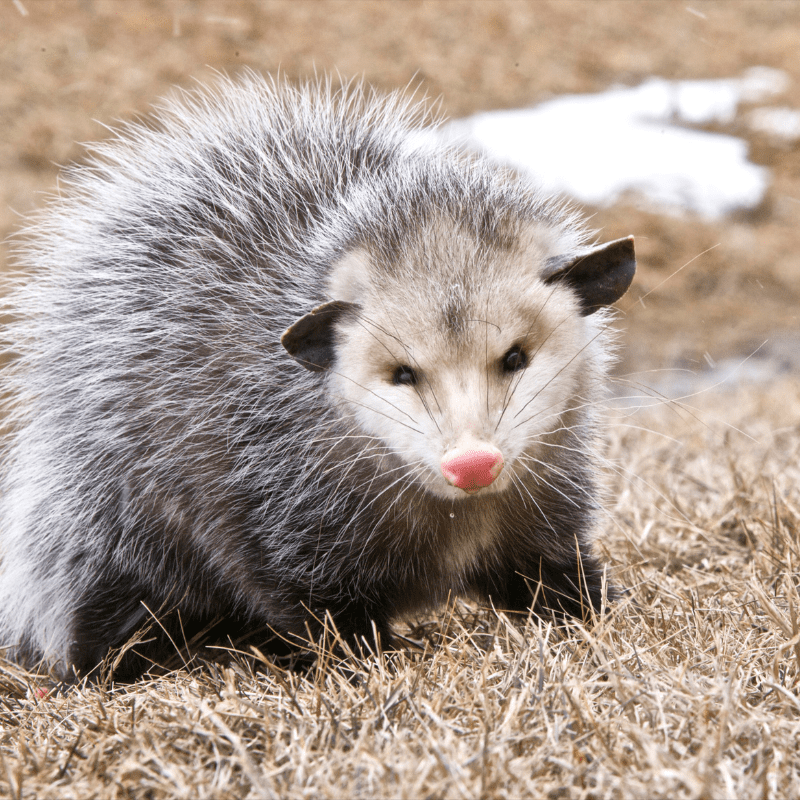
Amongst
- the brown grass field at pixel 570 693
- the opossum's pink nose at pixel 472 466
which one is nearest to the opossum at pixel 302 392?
the opossum's pink nose at pixel 472 466

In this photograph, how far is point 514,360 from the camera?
5.76 feet

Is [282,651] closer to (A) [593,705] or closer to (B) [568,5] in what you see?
(A) [593,705]

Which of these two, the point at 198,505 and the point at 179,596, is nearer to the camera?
the point at 198,505

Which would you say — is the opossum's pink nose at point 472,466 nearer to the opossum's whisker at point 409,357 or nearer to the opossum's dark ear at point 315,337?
the opossum's whisker at point 409,357

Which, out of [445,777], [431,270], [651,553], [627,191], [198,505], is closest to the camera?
[445,777]

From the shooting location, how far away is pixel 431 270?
179 centimetres

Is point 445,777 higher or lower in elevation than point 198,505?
lower

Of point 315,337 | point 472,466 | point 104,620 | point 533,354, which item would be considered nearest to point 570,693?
point 472,466

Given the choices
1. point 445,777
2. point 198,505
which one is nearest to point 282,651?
point 198,505

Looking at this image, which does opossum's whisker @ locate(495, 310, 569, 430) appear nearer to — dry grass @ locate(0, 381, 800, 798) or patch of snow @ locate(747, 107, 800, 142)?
dry grass @ locate(0, 381, 800, 798)

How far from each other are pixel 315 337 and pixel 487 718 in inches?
31.8

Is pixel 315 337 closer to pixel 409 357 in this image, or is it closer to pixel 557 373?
pixel 409 357

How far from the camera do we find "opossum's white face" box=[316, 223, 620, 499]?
64.6 inches

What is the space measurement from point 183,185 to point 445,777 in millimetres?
1604
